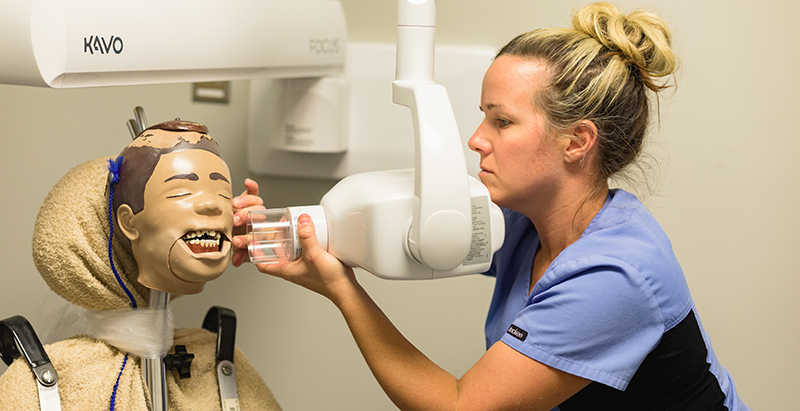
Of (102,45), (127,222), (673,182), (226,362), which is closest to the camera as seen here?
(102,45)

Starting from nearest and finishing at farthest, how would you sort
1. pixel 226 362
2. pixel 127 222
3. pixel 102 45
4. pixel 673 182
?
pixel 102 45, pixel 127 222, pixel 226 362, pixel 673 182

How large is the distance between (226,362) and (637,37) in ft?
2.37

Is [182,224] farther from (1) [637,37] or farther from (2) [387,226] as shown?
(1) [637,37]

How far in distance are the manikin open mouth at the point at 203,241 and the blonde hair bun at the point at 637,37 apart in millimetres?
570

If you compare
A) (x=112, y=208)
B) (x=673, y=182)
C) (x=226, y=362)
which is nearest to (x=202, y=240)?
(x=112, y=208)

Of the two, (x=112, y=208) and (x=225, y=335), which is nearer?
(x=112, y=208)

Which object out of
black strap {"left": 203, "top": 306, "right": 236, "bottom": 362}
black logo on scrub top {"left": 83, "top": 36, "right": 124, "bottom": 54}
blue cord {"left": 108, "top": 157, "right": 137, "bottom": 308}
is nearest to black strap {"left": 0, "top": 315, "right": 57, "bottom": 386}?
blue cord {"left": 108, "top": 157, "right": 137, "bottom": 308}

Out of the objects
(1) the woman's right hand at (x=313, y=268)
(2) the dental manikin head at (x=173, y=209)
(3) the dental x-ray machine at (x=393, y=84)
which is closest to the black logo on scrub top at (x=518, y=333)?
(3) the dental x-ray machine at (x=393, y=84)

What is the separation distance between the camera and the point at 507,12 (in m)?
1.31

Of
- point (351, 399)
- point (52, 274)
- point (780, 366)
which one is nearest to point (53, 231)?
point (52, 274)

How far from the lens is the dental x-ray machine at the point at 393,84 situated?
2.25ft

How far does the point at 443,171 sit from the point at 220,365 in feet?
1.53

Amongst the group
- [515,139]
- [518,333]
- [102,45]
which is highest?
[102,45]

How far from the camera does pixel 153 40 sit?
31.2 inches
